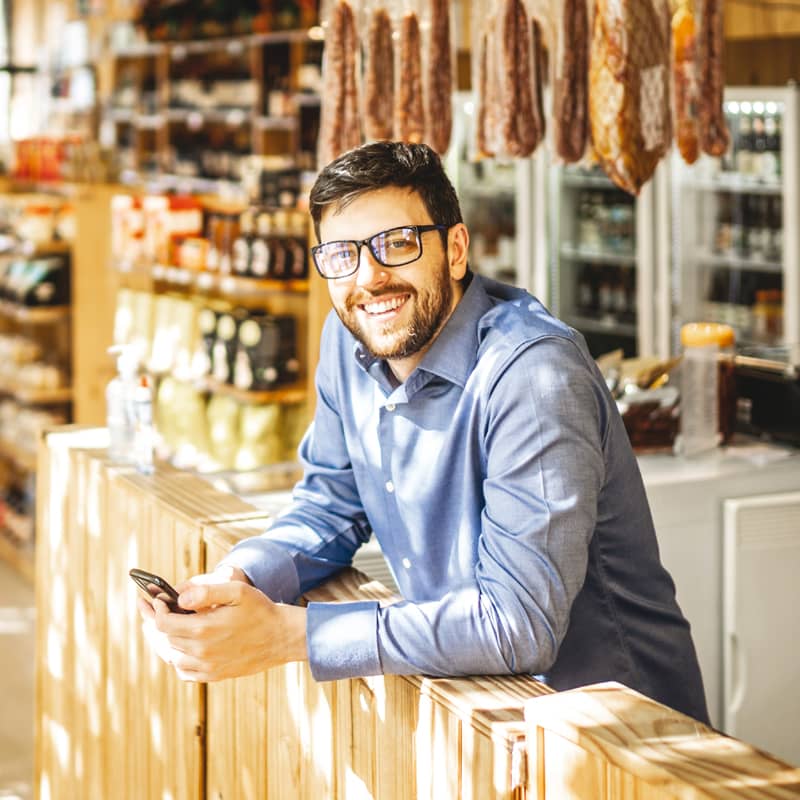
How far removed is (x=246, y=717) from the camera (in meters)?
2.27

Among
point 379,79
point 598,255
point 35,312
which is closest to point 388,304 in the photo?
point 379,79

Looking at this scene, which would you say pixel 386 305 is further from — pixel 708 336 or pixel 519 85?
pixel 708 336

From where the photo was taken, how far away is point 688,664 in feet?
6.86

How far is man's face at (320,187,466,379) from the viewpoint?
192cm

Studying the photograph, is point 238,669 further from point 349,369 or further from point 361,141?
point 361,141

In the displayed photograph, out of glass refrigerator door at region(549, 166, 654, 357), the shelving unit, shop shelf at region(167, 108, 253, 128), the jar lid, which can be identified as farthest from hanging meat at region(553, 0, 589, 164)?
shop shelf at region(167, 108, 253, 128)

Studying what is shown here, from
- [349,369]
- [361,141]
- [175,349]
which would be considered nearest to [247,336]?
[175,349]

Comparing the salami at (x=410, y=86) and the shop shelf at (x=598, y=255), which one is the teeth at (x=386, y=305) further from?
the shop shelf at (x=598, y=255)

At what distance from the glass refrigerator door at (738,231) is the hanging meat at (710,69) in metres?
1.92

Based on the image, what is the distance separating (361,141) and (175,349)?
2600mm

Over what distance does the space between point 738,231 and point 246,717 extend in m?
4.25

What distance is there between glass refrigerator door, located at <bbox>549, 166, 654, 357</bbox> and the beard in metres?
4.42

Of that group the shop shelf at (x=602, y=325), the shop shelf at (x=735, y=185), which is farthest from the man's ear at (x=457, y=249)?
the shop shelf at (x=602, y=325)

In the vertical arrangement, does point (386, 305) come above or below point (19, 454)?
above
